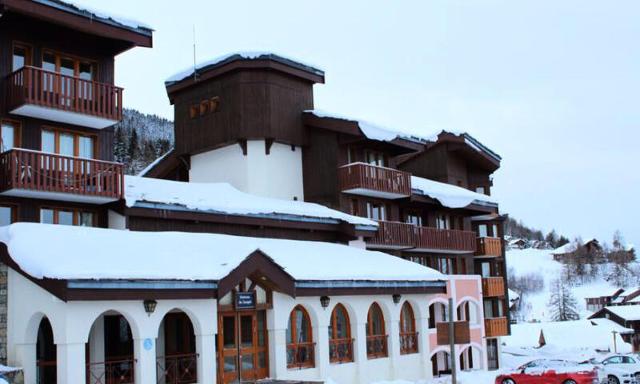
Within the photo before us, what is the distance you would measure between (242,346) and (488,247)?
22745 mm

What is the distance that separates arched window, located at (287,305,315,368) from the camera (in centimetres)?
2422

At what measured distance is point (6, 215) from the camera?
71.9 feet

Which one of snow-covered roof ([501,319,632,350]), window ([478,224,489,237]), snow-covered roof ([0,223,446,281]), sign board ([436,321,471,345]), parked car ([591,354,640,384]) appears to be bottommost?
snow-covered roof ([501,319,632,350])

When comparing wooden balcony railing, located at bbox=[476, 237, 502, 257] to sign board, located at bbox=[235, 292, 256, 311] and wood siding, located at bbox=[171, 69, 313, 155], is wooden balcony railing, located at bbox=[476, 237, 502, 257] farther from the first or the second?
sign board, located at bbox=[235, 292, 256, 311]

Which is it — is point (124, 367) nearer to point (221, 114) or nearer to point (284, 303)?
point (284, 303)

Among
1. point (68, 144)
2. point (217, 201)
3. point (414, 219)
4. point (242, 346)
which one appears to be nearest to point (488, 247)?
point (414, 219)

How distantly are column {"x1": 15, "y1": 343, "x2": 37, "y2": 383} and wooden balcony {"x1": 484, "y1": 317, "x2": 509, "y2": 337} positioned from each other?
85.9ft

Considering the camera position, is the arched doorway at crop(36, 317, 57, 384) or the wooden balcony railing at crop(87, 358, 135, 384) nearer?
the wooden balcony railing at crop(87, 358, 135, 384)

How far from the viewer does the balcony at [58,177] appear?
21.2 meters

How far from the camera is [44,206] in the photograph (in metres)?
22.7

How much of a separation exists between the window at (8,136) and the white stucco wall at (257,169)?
10983 mm

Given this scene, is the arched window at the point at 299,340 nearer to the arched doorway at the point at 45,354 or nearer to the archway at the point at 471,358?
the arched doorway at the point at 45,354

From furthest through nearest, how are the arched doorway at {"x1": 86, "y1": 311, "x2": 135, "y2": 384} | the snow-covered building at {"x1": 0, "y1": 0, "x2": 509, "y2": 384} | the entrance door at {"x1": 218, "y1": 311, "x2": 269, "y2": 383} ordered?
the entrance door at {"x1": 218, "y1": 311, "x2": 269, "y2": 383}, the arched doorway at {"x1": 86, "y1": 311, "x2": 135, "y2": 384}, the snow-covered building at {"x1": 0, "y1": 0, "x2": 509, "y2": 384}

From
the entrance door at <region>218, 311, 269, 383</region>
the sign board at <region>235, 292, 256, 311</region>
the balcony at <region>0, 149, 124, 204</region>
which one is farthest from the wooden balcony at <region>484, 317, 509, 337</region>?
the balcony at <region>0, 149, 124, 204</region>
